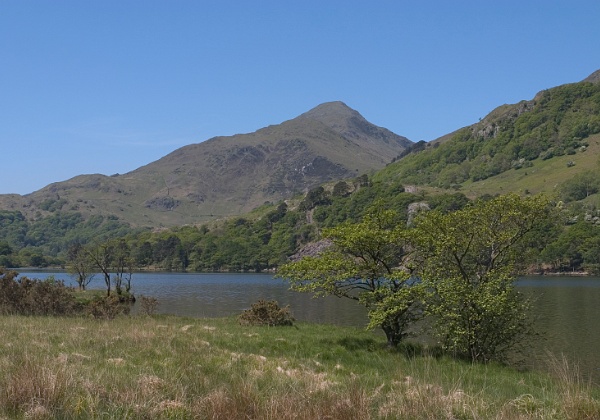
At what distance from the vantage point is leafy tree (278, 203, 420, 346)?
27844 mm

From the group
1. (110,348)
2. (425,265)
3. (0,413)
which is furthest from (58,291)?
(0,413)

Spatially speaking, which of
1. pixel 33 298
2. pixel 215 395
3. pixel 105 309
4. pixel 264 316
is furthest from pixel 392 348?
pixel 33 298

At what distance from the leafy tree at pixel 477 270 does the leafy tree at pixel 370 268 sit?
1333 millimetres

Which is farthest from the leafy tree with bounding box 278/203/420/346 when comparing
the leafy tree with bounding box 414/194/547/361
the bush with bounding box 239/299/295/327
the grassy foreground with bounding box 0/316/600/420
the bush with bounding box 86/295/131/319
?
the bush with bounding box 86/295/131/319

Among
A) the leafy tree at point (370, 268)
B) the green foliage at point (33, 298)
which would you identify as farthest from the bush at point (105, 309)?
the leafy tree at point (370, 268)

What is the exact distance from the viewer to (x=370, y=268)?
1136 inches

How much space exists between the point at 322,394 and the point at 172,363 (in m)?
5.88

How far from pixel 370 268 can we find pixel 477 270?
595cm

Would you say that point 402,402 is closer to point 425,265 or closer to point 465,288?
point 465,288

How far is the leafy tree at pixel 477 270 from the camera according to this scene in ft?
85.3

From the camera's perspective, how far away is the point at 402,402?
10.3 m

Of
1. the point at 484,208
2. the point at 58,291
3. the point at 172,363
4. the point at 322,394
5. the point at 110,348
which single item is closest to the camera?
the point at 322,394

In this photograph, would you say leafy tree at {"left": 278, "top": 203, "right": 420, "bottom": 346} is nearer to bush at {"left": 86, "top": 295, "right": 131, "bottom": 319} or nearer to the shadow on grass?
the shadow on grass

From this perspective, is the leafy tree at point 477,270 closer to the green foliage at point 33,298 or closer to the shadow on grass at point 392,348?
the shadow on grass at point 392,348
